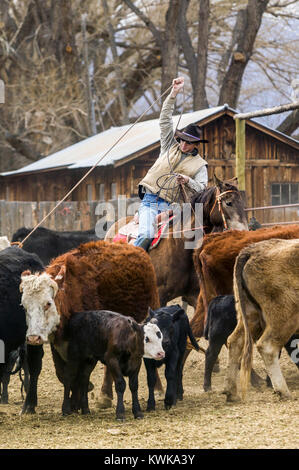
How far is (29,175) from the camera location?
28906mm

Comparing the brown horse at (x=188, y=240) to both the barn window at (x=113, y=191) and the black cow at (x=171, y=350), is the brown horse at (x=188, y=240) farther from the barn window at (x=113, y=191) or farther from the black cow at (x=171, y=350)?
the barn window at (x=113, y=191)

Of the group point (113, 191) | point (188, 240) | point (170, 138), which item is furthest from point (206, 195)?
point (113, 191)

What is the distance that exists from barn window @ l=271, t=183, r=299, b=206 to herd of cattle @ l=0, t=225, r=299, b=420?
14.0m

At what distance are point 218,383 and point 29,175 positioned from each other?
808 inches

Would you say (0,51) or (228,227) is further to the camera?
Answer: (0,51)

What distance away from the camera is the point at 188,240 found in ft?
32.3

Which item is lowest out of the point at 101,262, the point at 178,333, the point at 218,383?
the point at 218,383

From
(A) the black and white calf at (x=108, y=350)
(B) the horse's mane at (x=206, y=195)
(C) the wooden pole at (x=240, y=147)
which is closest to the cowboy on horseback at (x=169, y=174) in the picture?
(B) the horse's mane at (x=206, y=195)

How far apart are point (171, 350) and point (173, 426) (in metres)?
1.35

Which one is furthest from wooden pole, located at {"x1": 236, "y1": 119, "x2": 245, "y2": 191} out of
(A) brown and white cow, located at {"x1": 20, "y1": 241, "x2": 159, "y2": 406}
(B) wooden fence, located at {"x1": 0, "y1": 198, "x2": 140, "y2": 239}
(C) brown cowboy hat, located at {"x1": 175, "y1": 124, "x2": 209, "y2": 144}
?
(B) wooden fence, located at {"x1": 0, "y1": 198, "x2": 140, "y2": 239}

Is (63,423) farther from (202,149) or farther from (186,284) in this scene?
(202,149)

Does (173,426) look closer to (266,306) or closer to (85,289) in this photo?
(266,306)

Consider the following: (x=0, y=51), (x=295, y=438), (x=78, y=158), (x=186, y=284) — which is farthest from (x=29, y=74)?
(x=295, y=438)

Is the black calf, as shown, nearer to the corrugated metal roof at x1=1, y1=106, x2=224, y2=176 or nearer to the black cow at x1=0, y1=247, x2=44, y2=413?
the black cow at x1=0, y1=247, x2=44, y2=413
